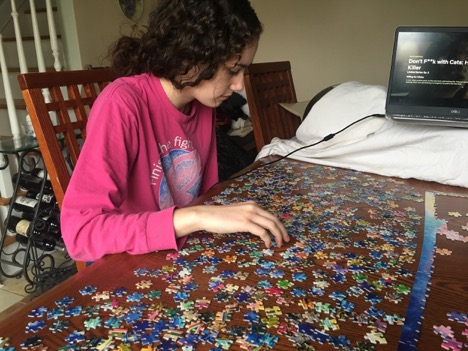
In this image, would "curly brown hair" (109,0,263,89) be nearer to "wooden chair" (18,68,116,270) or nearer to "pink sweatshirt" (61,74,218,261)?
"pink sweatshirt" (61,74,218,261)

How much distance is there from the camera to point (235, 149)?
2324 millimetres

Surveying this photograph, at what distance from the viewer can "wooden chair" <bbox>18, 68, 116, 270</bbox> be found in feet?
2.97

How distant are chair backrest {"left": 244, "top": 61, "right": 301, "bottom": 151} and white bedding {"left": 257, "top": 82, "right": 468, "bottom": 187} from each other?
Result: 167 millimetres

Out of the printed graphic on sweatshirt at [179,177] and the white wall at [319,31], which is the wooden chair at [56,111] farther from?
the white wall at [319,31]

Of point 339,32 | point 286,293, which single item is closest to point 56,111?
point 286,293

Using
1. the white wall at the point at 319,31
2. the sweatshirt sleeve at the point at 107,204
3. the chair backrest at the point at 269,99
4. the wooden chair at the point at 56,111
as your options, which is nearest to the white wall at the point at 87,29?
the white wall at the point at 319,31

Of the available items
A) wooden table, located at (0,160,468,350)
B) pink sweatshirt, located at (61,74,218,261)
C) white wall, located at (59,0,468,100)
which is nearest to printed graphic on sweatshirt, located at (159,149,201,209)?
pink sweatshirt, located at (61,74,218,261)

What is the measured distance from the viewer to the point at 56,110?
1.01 m

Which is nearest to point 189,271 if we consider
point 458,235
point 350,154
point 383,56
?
point 458,235

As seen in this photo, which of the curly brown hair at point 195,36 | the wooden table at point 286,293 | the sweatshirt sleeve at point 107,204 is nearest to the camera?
the wooden table at point 286,293

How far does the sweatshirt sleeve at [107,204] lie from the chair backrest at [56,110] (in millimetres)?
139

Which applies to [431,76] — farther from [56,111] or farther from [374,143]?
[56,111]

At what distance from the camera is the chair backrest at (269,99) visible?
1.61 m

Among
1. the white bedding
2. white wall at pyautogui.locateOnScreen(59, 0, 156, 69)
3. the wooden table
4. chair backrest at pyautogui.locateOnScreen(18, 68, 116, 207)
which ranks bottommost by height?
the wooden table
